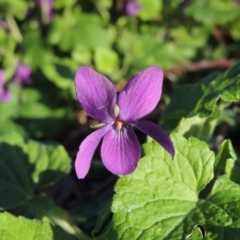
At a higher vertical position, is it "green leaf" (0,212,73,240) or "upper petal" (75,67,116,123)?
"upper petal" (75,67,116,123)

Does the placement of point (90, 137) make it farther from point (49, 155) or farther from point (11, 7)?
point (11, 7)

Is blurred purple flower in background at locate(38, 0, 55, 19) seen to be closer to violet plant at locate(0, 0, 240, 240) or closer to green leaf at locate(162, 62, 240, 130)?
violet plant at locate(0, 0, 240, 240)

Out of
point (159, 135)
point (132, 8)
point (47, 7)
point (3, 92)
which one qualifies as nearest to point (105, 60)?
point (132, 8)

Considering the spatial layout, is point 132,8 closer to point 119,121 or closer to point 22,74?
point 22,74

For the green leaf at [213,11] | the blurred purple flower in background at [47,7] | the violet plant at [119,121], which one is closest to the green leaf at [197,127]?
the violet plant at [119,121]

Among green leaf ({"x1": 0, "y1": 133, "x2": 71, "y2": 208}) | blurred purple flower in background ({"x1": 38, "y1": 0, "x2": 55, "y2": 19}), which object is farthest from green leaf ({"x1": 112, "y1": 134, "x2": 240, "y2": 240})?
blurred purple flower in background ({"x1": 38, "y1": 0, "x2": 55, "y2": 19})

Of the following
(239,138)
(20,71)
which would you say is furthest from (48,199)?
(20,71)
